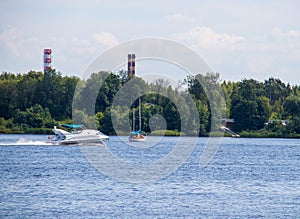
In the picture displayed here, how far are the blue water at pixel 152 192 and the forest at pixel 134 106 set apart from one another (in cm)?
5004

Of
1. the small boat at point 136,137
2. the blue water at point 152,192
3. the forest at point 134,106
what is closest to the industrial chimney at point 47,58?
the forest at point 134,106

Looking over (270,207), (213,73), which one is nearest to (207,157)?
(270,207)

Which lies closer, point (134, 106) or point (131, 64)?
point (134, 106)

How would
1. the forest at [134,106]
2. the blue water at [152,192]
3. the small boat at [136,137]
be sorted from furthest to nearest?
the forest at [134,106], the small boat at [136,137], the blue water at [152,192]

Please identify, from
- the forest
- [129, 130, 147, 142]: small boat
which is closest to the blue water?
[129, 130, 147, 142]: small boat

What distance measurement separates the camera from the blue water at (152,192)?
28844 millimetres

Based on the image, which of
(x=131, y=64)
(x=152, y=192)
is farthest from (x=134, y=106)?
(x=152, y=192)

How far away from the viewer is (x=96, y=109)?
106 metres

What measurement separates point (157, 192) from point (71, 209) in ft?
19.9

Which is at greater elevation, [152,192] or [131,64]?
[131,64]

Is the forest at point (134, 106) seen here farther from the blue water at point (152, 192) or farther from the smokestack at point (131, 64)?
the blue water at point (152, 192)

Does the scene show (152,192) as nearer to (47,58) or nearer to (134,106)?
(134,106)

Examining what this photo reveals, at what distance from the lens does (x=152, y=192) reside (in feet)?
112

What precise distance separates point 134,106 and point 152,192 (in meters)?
68.7
